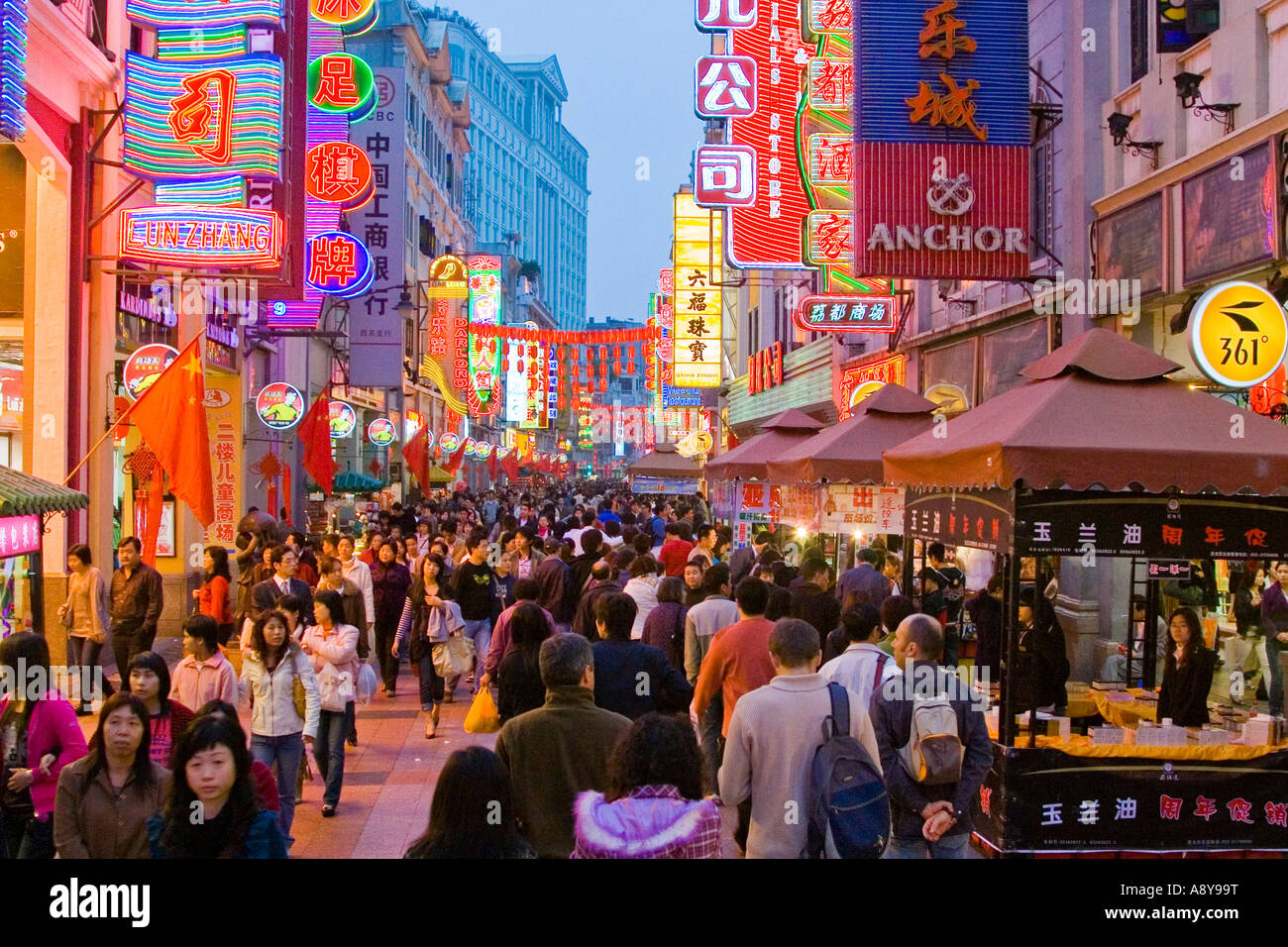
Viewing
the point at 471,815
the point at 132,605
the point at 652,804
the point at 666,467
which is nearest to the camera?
the point at 471,815

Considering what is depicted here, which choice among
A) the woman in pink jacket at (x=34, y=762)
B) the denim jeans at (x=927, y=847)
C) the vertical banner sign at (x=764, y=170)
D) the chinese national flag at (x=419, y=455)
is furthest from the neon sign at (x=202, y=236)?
the chinese national flag at (x=419, y=455)

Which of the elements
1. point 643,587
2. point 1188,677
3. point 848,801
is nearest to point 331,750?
point 643,587

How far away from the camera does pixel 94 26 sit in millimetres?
15312

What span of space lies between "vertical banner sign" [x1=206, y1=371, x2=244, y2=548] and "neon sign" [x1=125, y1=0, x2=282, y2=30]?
8.62 meters

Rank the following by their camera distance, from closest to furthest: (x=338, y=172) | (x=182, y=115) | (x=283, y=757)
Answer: (x=283, y=757)
(x=182, y=115)
(x=338, y=172)

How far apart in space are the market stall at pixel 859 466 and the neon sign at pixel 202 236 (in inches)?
275

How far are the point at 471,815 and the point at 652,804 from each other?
67 centimetres

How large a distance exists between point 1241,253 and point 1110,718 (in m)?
4.84

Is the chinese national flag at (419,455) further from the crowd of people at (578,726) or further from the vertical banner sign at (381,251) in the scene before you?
the crowd of people at (578,726)

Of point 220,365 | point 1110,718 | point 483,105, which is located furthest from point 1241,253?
point 483,105

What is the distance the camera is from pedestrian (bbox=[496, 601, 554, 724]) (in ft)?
23.8

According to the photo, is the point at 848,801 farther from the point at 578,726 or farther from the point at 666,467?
the point at 666,467

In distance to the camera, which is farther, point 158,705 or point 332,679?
point 332,679

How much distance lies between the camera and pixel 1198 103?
488 inches
